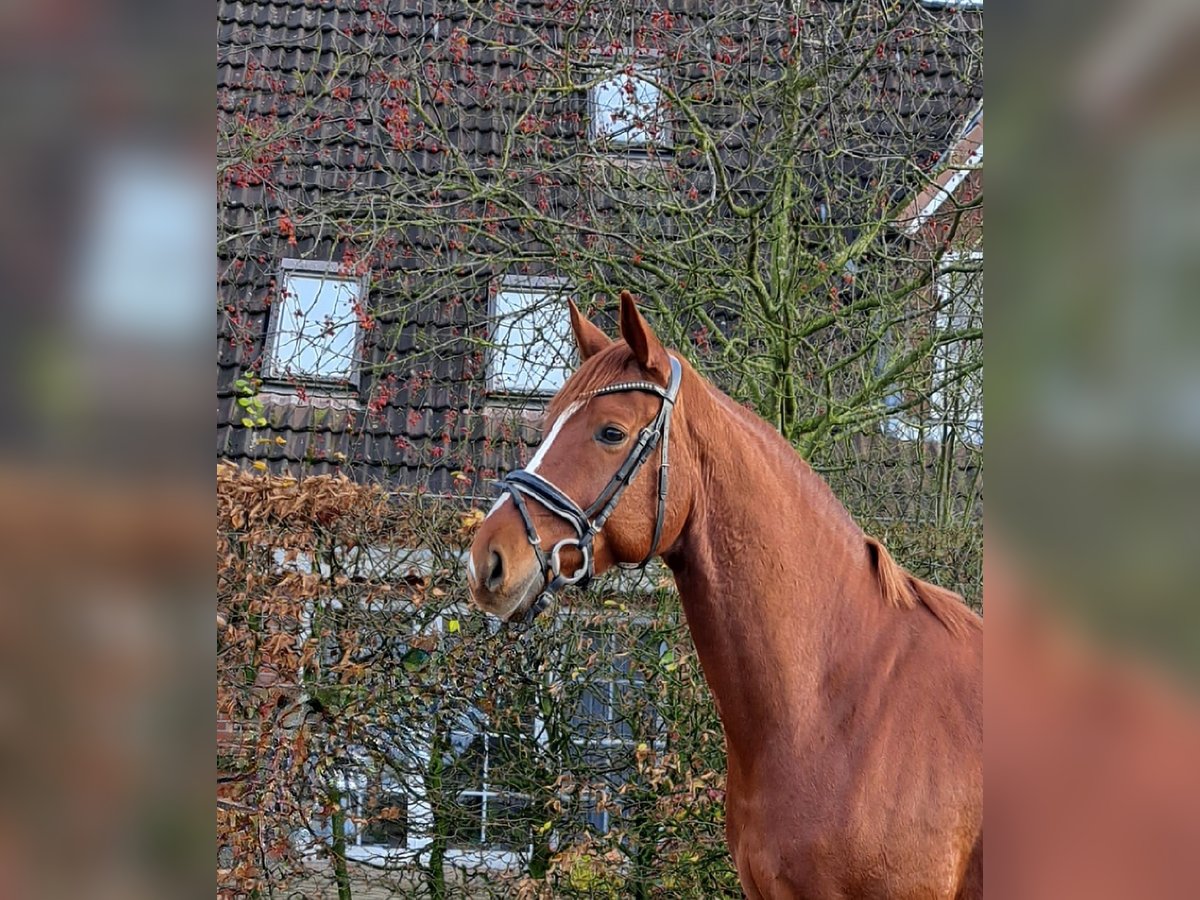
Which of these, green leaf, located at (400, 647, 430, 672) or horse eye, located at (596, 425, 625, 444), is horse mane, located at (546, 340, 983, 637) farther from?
green leaf, located at (400, 647, 430, 672)

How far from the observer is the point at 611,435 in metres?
2.60

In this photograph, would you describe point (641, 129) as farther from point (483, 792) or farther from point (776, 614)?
point (776, 614)

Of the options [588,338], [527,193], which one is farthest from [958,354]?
[588,338]

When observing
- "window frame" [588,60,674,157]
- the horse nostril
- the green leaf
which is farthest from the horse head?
"window frame" [588,60,674,157]

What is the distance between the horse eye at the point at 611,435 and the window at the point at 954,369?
10.1 ft

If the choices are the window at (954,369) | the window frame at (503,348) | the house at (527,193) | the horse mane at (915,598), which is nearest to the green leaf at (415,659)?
the house at (527,193)

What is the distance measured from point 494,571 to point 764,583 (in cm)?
65

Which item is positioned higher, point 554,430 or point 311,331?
point 311,331
